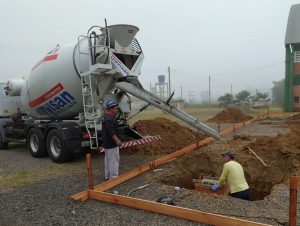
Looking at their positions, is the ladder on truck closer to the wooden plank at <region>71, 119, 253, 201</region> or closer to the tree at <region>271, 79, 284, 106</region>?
the wooden plank at <region>71, 119, 253, 201</region>

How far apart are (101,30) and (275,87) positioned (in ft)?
298

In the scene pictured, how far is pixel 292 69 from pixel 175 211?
31.5 m

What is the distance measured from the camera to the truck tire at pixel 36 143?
10547 mm

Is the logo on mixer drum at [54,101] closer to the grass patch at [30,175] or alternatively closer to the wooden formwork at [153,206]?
the grass patch at [30,175]

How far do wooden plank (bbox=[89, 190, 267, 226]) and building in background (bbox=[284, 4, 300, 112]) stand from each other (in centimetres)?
3082

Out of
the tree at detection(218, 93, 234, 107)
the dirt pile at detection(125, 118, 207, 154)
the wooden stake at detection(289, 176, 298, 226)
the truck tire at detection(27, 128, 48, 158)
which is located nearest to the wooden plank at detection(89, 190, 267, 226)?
the wooden stake at detection(289, 176, 298, 226)

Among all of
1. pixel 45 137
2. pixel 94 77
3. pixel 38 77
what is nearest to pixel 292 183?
pixel 94 77

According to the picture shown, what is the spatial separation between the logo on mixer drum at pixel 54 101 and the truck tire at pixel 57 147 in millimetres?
900

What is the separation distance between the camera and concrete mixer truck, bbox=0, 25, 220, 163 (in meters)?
9.12

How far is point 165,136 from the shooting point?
41.5 feet

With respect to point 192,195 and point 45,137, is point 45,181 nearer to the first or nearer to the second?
point 45,137

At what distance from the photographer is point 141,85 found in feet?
31.4

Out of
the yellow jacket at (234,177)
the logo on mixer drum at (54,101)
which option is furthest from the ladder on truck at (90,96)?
the yellow jacket at (234,177)

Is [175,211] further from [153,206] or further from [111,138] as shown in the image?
[111,138]
